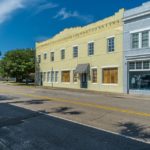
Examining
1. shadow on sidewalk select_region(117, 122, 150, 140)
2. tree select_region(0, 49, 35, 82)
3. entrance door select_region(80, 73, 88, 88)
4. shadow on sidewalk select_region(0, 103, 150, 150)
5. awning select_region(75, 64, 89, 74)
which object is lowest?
shadow on sidewalk select_region(0, 103, 150, 150)

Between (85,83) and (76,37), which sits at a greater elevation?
(76,37)

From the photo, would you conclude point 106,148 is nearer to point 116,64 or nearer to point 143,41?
point 143,41

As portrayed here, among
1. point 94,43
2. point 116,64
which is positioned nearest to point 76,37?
point 94,43

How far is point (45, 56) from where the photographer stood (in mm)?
44656

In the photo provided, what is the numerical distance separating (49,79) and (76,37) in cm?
1039

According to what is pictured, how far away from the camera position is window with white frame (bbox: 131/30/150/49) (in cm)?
2506

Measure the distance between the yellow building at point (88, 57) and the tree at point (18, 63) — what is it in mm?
7136

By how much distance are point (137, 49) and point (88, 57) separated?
28.5 feet

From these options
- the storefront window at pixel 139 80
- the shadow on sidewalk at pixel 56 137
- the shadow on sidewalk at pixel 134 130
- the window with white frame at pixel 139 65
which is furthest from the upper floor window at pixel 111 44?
the shadow on sidewalk at pixel 134 130

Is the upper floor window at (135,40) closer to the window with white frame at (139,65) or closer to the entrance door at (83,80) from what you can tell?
the window with white frame at (139,65)

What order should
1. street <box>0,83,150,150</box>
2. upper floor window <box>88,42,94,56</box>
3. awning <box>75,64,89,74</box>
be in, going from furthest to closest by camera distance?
awning <box>75,64,89,74</box> < upper floor window <box>88,42,94,56</box> < street <box>0,83,150,150</box>

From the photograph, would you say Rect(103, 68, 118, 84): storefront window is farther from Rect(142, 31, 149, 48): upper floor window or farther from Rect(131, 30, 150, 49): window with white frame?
Rect(142, 31, 149, 48): upper floor window

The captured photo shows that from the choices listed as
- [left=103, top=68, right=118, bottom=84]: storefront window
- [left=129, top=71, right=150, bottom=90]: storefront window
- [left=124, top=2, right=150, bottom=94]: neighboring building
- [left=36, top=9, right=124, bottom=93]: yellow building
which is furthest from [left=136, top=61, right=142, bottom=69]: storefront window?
[left=103, top=68, right=118, bottom=84]: storefront window

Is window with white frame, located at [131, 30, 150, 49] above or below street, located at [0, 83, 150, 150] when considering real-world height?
above
